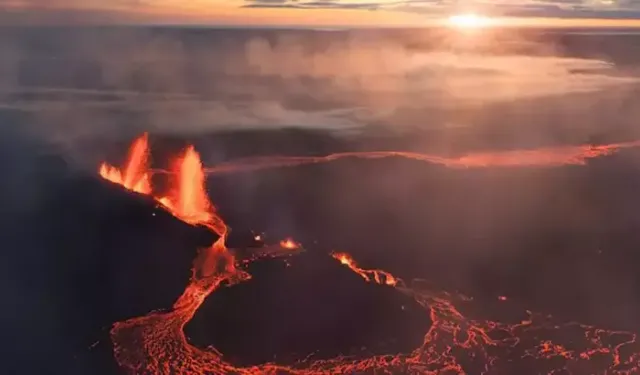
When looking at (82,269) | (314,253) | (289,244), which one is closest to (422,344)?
(314,253)

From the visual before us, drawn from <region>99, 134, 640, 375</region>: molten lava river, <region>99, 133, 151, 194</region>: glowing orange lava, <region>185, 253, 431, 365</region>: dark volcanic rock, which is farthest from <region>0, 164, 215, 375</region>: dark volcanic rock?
<region>185, 253, 431, 365</region>: dark volcanic rock

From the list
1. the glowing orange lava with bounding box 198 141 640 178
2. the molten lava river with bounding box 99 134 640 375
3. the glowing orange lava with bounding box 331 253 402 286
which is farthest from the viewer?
the glowing orange lava with bounding box 198 141 640 178

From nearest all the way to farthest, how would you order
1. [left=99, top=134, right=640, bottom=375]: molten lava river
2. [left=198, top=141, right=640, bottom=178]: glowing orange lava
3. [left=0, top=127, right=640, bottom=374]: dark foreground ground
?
[left=99, top=134, right=640, bottom=375]: molten lava river < [left=0, top=127, right=640, bottom=374]: dark foreground ground < [left=198, top=141, right=640, bottom=178]: glowing orange lava

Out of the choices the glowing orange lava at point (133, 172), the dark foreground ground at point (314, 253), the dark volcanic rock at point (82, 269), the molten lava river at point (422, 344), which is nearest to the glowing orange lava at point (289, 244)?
the molten lava river at point (422, 344)

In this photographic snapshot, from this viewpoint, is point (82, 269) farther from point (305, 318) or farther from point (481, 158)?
point (481, 158)

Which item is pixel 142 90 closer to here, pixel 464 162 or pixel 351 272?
pixel 464 162

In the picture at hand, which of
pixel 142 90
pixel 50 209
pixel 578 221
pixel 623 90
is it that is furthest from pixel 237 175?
pixel 623 90

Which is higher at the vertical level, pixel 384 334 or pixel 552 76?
pixel 552 76

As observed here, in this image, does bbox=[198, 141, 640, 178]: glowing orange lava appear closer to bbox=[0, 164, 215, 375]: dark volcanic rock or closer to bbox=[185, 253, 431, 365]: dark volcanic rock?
bbox=[0, 164, 215, 375]: dark volcanic rock
